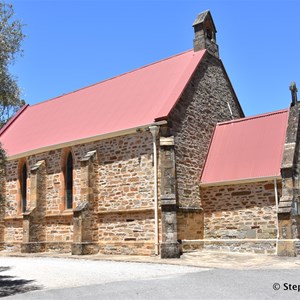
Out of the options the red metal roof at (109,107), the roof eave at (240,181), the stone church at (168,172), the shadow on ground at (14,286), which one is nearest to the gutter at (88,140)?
the stone church at (168,172)

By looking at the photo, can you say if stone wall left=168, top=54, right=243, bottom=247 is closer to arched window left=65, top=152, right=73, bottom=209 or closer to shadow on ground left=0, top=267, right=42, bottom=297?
arched window left=65, top=152, right=73, bottom=209

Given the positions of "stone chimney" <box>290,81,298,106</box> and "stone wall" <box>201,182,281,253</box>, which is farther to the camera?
"stone chimney" <box>290,81,298,106</box>

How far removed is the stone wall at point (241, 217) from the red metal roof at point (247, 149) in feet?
1.66

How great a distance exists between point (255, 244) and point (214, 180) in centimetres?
332

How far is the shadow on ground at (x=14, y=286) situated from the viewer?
10672 millimetres

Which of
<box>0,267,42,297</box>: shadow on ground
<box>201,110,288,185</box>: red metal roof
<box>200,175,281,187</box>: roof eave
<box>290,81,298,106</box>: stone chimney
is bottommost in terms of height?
<box>0,267,42,297</box>: shadow on ground

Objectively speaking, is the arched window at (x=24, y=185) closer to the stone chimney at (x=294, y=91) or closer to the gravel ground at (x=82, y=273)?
the gravel ground at (x=82, y=273)

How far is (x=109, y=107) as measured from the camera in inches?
936

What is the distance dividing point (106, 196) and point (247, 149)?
22.3 ft

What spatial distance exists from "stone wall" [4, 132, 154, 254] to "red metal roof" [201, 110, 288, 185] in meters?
3.17

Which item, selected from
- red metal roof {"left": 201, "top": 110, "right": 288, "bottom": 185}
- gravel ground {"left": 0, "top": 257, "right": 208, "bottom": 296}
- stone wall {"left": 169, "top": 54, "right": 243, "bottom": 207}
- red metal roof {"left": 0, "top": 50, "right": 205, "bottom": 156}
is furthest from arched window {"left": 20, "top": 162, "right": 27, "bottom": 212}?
red metal roof {"left": 201, "top": 110, "right": 288, "bottom": 185}

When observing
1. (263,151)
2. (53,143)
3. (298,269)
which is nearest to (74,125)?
(53,143)

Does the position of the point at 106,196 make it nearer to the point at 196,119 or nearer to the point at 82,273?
the point at 196,119

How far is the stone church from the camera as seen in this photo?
1850cm
